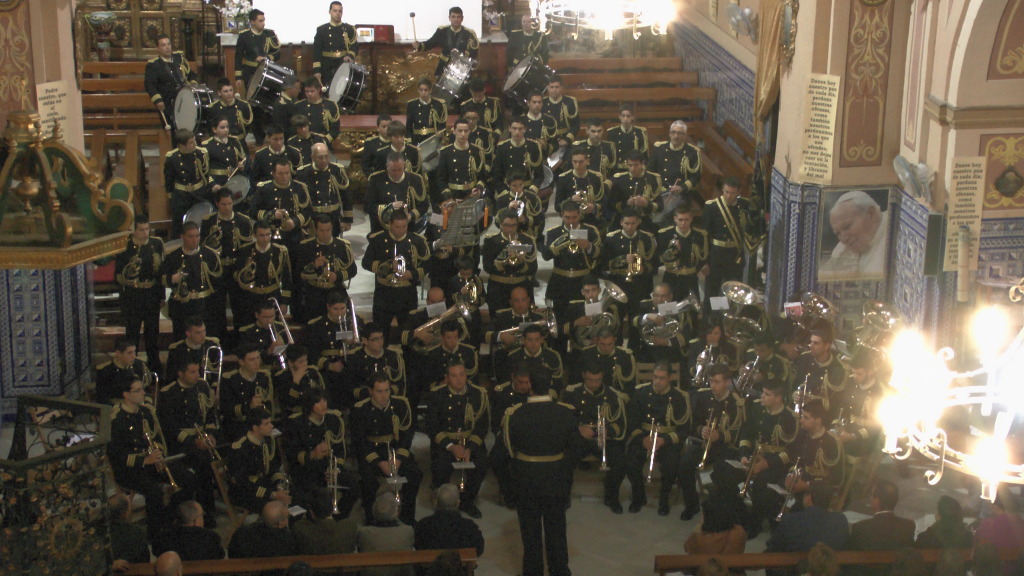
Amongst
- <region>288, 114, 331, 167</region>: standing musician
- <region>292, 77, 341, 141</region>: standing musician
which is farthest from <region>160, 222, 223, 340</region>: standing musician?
<region>292, 77, 341, 141</region>: standing musician

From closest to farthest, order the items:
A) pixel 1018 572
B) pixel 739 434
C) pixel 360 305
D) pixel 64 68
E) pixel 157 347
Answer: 1. pixel 1018 572
2. pixel 739 434
3. pixel 64 68
4. pixel 157 347
5. pixel 360 305

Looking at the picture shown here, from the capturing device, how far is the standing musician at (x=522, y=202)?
578 inches

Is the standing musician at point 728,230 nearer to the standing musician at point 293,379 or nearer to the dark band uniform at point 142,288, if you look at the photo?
the standing musician at point 293,379

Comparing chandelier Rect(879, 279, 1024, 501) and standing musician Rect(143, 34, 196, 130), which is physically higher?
standing musician Rect(143, 34, 196, 130)

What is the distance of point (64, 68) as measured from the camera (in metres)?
12.9

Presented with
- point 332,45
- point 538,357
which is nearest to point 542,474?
point 538,357

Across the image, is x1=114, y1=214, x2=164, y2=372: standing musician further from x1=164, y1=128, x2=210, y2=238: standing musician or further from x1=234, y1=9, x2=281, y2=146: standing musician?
x1=234, y1=9, x2=281, y2=146: standing musician

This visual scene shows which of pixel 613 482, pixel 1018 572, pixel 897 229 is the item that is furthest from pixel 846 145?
pixel 1018 572

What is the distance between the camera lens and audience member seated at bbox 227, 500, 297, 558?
9.88 meters

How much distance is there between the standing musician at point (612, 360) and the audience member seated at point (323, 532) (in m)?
3.30

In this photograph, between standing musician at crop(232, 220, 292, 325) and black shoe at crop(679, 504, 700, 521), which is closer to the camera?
black shoe at crop(679, 504, 700, 521)

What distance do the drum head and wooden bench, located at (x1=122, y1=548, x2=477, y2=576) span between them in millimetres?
5511

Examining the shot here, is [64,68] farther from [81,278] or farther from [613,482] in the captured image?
[613,482]

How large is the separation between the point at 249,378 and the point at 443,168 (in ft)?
13.8
